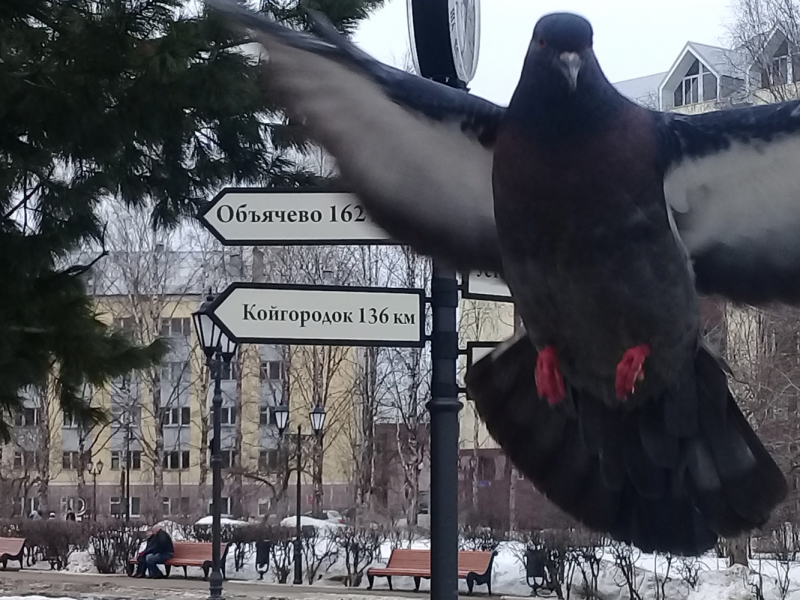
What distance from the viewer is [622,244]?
664 mm

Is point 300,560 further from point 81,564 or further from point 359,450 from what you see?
point 359,450

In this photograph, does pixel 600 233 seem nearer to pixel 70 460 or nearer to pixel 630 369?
pixel 630 369

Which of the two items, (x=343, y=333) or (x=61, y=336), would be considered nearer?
(x=343, y=333)

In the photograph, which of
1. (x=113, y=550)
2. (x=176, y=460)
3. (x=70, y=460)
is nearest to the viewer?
(x=113, y=550)

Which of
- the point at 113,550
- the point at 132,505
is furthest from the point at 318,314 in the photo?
the point at 132,505

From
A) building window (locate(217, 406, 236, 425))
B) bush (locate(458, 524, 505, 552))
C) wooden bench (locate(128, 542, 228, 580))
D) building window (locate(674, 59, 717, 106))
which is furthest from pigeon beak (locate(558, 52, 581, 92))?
building window (locate(217, 406, 236, 425))

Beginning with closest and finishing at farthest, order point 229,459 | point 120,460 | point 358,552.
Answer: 1. point 358,552
2. point 229,459
3. point 120,460

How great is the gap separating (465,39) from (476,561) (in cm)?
965

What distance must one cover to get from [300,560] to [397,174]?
464 inches

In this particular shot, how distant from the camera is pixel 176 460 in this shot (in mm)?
24156

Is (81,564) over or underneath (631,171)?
underneath

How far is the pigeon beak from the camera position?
614 mm

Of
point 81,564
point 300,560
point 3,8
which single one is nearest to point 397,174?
point 3,8

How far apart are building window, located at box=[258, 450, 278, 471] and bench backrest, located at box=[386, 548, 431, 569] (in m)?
9.98
